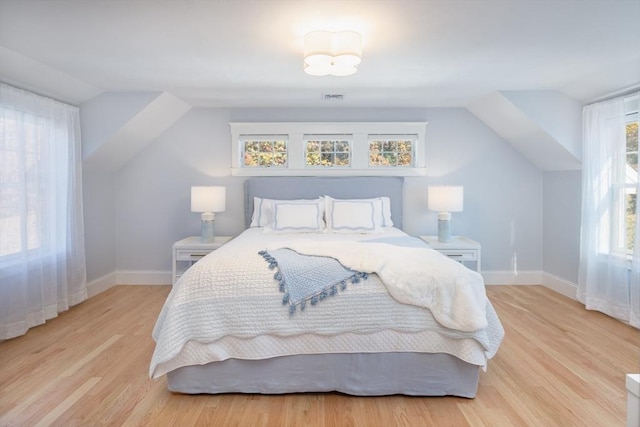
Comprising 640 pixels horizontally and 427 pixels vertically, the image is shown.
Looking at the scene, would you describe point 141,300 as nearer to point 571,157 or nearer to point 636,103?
point 571,157

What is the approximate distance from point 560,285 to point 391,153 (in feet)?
7.89

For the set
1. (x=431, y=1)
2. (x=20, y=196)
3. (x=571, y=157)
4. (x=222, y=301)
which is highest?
(x=431, y=1)

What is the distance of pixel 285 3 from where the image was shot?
2.10m

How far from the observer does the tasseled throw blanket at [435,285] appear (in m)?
2.10

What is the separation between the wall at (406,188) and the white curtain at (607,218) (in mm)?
891

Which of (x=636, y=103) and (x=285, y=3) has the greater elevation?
(x=285, y=3)

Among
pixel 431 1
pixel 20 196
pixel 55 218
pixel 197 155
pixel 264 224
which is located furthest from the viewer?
pixel 197 155

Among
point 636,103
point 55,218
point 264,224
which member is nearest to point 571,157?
point 636,103

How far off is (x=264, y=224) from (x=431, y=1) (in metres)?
2.80

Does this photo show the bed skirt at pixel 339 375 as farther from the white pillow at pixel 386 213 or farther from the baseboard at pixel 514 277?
the baseboard at pixel 514 277

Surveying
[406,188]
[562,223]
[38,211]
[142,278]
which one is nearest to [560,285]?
[562,223]

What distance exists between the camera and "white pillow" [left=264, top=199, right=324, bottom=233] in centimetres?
397

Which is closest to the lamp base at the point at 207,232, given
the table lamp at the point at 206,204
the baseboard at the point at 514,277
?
the table lamp at the point at 206,204

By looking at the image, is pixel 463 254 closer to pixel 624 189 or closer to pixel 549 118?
pixel 624 189
